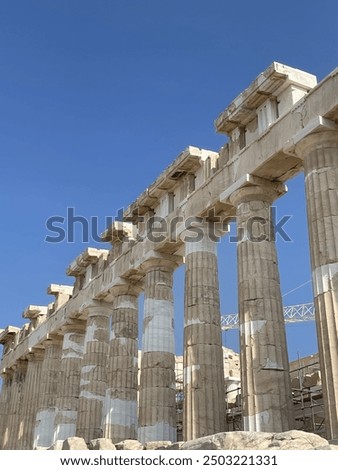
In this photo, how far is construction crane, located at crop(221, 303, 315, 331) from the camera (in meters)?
72.6

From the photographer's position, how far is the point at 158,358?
2353cm

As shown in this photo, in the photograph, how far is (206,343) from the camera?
2042 cm

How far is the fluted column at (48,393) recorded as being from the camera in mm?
33034

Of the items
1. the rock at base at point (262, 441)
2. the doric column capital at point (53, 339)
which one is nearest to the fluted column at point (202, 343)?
the rock at base at point (262, 441)

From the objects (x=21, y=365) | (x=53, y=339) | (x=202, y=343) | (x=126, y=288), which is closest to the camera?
(x=202, y=343)

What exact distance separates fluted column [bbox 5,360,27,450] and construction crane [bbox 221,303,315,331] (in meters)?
35.5

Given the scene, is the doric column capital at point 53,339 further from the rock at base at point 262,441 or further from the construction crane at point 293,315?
the construction crane at point 293,315

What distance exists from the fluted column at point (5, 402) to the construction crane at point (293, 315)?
34.0 meters

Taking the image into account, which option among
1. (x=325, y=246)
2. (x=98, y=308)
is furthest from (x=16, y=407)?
(x=325, y=246)

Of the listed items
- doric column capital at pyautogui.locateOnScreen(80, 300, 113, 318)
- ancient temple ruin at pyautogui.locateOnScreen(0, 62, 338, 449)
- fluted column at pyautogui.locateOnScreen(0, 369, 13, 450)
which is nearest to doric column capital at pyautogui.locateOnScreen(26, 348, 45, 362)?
ancient temple ruin at pyautogui.locateOnScreen(0, 62, 338, 449)

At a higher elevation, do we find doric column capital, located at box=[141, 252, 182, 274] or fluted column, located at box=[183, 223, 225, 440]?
doric column capital, located at box=[141, 252, 182, 274]

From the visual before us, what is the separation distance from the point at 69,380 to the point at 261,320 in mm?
16656

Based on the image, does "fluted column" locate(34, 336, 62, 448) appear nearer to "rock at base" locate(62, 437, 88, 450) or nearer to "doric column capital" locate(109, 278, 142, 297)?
"doric column capital" locate(109, 278, 142, 297)

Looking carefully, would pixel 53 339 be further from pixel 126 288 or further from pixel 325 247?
pixel 325 247
